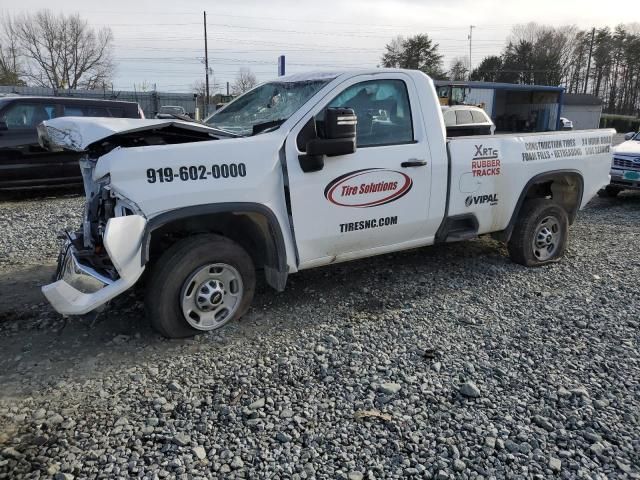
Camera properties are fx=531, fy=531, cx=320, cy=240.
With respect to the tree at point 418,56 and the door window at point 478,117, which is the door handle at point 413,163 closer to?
the door window at point 478,117

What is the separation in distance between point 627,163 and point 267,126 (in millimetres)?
8932

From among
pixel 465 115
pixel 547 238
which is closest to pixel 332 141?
pixel 547 238

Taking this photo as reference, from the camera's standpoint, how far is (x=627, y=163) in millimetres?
10383

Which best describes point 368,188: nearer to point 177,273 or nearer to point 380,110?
point 380,110

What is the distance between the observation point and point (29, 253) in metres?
6.18

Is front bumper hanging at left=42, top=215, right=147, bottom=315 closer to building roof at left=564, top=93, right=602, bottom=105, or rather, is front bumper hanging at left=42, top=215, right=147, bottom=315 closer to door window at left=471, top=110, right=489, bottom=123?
door window at left=471, top=110, right=489, bottom=123

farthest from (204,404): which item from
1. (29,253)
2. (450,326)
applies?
(29,253)

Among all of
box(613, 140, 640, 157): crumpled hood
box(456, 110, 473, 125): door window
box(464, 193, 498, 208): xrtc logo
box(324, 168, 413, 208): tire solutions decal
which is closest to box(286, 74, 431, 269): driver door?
box(324, 168, 413, 208): tire solutions decal

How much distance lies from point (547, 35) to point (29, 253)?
76608 mm

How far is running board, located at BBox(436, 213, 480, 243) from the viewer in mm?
5070

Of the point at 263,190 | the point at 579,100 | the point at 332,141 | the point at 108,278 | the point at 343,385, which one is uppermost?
the point at 579,100

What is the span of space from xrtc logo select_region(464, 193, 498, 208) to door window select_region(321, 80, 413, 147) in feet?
3.01

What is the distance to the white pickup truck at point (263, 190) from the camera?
11.8ft

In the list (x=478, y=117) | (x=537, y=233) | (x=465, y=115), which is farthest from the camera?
(x=478, y=117)
